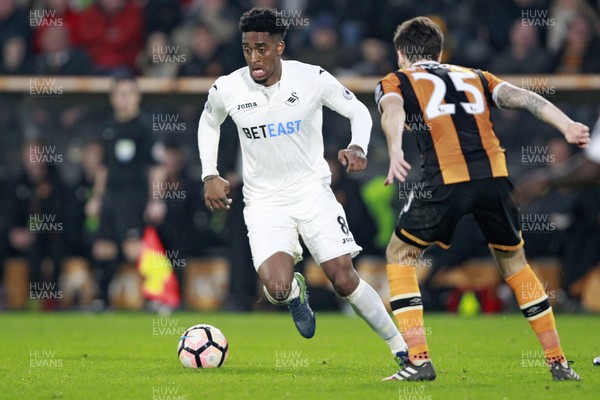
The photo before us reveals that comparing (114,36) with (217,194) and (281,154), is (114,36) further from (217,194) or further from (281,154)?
(217,194)

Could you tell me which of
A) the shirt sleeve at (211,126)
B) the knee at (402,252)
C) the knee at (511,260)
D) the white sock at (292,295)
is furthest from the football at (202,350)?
the knee at (511,260)

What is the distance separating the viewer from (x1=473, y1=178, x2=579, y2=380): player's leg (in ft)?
22.2

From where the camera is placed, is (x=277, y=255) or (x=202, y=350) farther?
(x=202, y=350)

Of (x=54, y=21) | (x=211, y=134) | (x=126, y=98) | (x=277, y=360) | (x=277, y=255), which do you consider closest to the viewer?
(x=277, y=255)

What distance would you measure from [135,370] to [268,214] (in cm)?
143

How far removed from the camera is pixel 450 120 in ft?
22.5

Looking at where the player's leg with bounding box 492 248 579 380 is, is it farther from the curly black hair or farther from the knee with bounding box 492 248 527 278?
the curly black hair

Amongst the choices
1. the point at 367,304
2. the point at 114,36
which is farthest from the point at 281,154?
the point at 114,36

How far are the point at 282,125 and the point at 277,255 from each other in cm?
92

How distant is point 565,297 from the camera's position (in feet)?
47.0

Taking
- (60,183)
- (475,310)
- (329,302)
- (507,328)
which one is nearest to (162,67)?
(60,183)

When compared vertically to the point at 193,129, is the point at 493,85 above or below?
above

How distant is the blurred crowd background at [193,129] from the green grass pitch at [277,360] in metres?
1.15

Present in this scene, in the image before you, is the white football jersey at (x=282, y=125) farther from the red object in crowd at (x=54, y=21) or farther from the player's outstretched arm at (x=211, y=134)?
the red object in crowd at (x=54, y=21)
